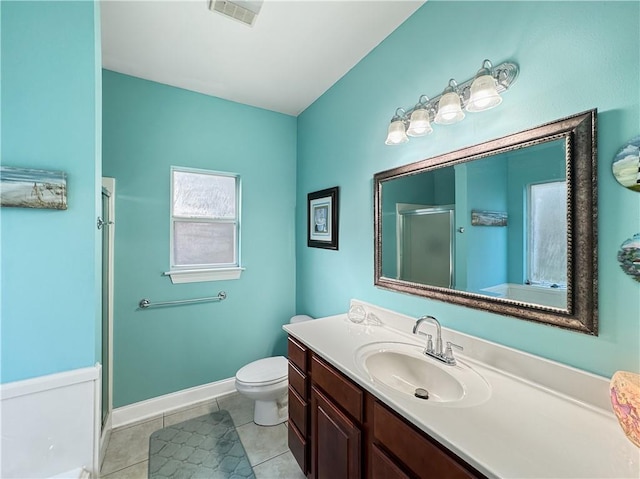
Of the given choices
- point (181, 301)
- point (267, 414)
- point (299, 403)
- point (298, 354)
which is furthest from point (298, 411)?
point (181, 301)

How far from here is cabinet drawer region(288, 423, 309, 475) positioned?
1.45 metres

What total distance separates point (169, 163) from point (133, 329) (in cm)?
134

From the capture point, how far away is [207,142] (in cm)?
233

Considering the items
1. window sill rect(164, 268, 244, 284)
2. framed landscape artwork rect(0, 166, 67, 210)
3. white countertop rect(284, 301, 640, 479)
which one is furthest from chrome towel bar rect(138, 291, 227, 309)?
white countertop rect(284, 301, 640, 479)

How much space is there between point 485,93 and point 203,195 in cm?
216

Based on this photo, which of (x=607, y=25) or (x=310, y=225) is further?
(x=310, y=225)

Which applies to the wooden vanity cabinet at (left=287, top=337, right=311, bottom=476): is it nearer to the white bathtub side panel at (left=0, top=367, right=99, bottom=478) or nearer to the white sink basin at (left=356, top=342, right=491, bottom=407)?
the white sink basin at (left=356, top=342, right=491, bottom=407)

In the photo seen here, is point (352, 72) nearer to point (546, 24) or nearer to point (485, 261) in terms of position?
point (546, 24)

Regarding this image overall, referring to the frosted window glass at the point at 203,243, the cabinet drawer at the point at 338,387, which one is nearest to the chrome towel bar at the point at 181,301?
the frosted window glass at the point at 203,243

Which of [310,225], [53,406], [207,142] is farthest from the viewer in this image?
[310,225]

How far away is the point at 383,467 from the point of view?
37.9 inches

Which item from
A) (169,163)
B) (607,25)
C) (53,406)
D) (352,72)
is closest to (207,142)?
(169,163)

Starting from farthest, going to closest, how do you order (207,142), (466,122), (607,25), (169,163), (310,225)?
(310,225)
(207,142)
(169,163)
(466,122)
(607,25)

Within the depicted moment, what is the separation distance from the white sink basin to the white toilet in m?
0.90
